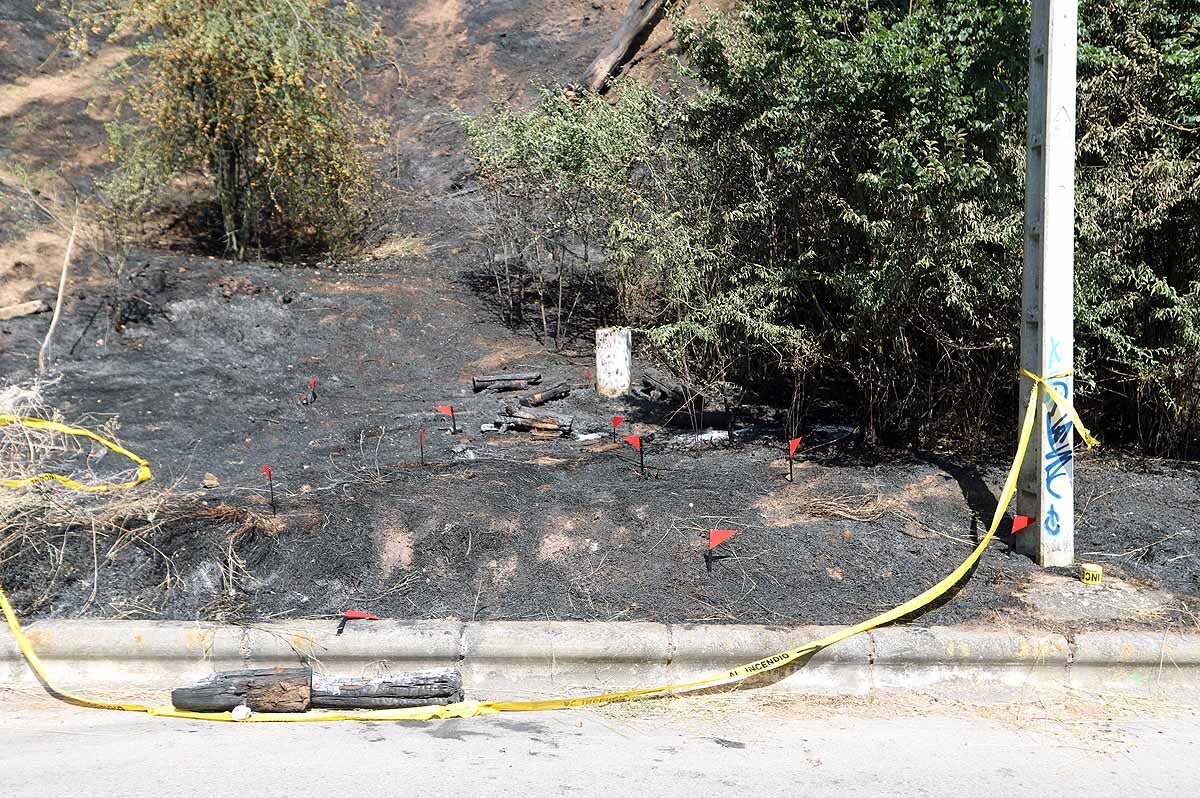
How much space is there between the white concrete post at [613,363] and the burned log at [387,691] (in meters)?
5.81

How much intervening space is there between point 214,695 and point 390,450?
4.16 m

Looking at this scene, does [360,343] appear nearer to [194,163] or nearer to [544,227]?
[544,227]

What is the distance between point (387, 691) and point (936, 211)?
4409mm

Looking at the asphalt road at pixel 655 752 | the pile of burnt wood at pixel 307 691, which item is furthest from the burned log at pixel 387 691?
the asphalt road at pixel 655 752

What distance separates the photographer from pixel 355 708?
179 inches

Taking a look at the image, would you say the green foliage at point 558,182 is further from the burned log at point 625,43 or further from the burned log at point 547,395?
the burned log at point 625,43

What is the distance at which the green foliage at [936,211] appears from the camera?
638cm

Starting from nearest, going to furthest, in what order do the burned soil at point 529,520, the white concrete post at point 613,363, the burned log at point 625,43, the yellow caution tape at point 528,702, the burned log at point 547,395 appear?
1. the yellow caution tape at point 528,702
2. the burned soil at point 529,520
3. the burned log at point 547,395
4. the white concrete post at point 613,363
5. the burned log at point 625,43

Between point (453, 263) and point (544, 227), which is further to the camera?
point (453, 263)

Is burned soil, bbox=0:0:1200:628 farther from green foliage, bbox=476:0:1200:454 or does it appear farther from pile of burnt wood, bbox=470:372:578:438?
green foliage, bbox=476:0:1200:454

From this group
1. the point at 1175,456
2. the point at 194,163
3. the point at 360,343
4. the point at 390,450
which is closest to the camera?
the point at 1175,456

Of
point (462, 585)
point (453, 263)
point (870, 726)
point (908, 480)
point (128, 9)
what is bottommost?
point (870, 726)

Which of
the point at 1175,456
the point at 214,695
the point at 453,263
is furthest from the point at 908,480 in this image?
the point at 453,263

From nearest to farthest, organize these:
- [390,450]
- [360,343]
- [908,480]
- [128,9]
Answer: [908,480], [390,450], [360,343], [128,9]
